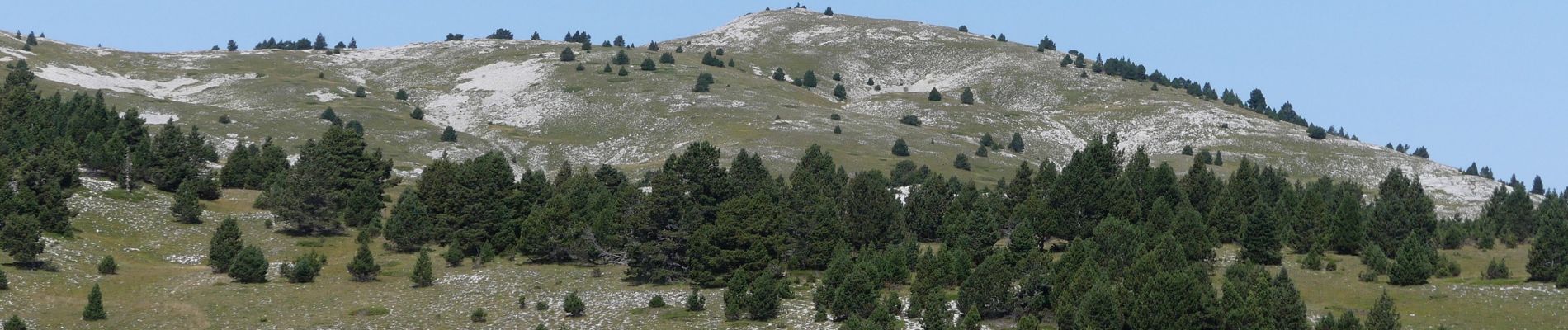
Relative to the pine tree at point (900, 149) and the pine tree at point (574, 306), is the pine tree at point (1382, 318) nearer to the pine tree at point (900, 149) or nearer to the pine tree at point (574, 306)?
the pine tree at point (574, 306)

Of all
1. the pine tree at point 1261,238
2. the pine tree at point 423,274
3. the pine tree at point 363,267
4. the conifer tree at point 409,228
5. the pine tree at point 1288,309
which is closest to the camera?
the pine tree at point 1288,309

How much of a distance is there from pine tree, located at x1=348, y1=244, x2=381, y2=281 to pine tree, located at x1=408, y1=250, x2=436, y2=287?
2.82 m

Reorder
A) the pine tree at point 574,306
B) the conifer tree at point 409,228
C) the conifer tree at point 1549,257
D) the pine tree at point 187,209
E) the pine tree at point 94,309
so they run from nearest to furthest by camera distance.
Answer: the pine tree at point 94,309
the pine tree at point 574,306
the conifer tree at point 1549,257
the conifer tree at point 409,228
the pine tree at point 187,209

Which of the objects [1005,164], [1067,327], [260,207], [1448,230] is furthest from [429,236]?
[1005,164]

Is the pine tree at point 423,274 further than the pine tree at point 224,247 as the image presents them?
No

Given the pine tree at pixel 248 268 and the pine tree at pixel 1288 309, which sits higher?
the pine tree at pixel 1288 309

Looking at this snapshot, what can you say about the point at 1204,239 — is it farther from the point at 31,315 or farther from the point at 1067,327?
the point at 31,315

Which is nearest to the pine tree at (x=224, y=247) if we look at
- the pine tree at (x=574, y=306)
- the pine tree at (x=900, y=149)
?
the pine tree at (x=574, y=306)

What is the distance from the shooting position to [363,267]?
95.2 meters

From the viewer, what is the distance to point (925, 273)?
84562 millimetres

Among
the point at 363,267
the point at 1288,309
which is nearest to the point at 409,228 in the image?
the point at 363,267

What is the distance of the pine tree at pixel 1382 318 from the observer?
231 feet

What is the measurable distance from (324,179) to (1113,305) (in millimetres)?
66142

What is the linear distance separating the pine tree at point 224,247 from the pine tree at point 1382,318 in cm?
6716
